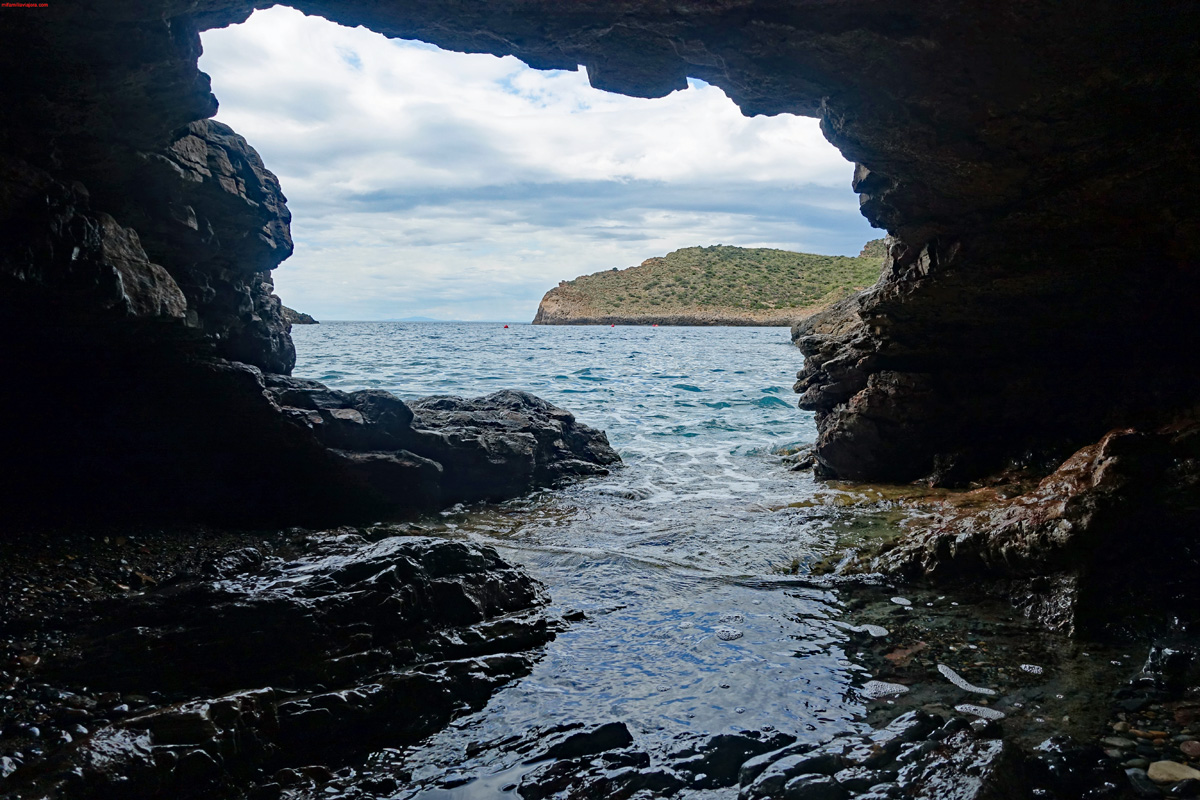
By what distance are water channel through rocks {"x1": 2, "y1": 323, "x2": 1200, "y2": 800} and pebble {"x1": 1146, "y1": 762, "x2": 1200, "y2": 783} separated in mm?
18

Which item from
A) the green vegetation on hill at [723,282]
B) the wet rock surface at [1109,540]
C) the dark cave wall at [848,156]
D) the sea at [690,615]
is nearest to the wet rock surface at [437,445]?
the sea at [690,615]

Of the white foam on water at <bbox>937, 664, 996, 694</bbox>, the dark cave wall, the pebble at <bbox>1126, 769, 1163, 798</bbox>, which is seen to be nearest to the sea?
the white foam on water at <bbox>937, 664, 996, 694</bbox>

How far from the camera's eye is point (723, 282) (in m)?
109

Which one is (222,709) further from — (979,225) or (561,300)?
(561,300)

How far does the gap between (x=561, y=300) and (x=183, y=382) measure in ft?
392

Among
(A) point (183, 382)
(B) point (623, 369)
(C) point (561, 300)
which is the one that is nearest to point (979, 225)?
(A) point (183, 382)

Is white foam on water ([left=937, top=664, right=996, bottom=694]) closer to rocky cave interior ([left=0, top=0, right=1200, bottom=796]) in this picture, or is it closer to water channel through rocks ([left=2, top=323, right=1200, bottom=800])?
water channel through rocks ([left=2, top=323, right=1200, bottom=800])

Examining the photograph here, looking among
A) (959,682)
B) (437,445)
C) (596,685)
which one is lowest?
(596,685)

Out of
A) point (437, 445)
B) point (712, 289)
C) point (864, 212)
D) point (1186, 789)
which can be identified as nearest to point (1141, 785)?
point (1186, 789)

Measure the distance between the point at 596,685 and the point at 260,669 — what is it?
193cm

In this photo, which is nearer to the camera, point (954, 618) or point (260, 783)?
point (260, 783)

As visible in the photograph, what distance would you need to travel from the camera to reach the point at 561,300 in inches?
4909

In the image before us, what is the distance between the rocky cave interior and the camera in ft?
16.3

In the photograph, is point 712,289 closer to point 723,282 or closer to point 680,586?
point 723,282
